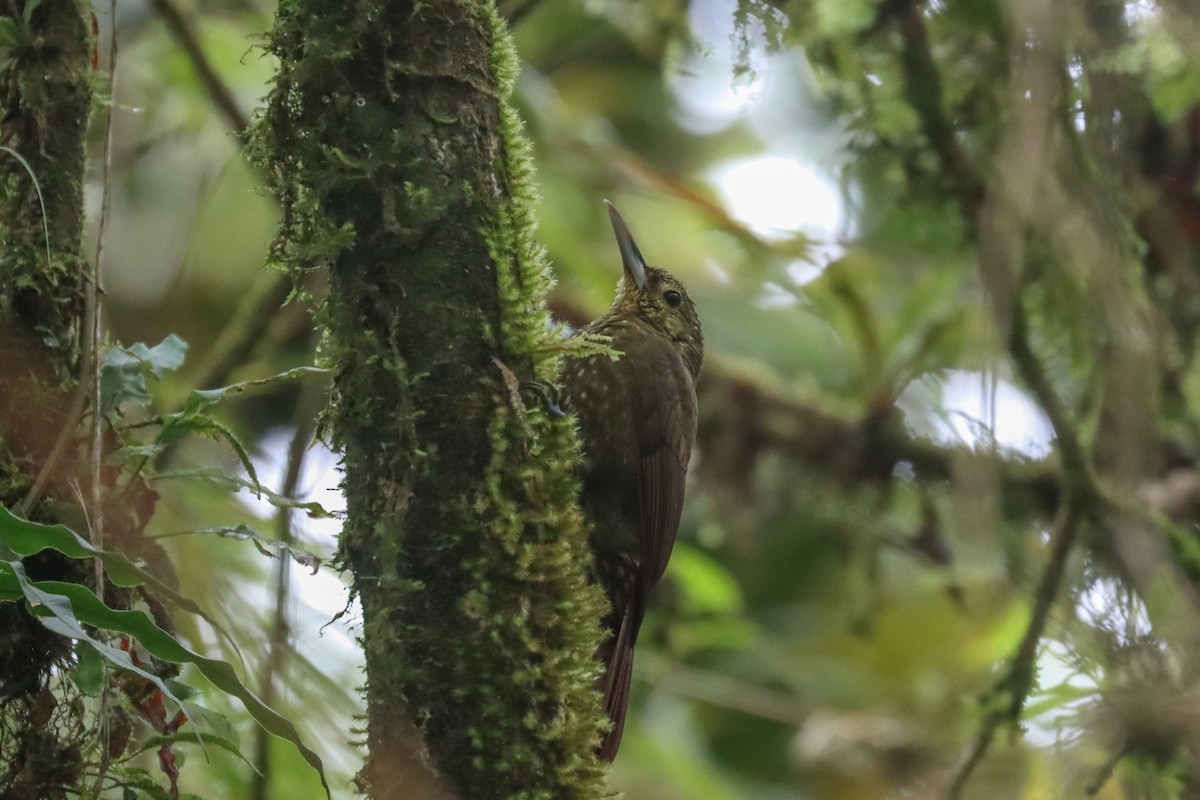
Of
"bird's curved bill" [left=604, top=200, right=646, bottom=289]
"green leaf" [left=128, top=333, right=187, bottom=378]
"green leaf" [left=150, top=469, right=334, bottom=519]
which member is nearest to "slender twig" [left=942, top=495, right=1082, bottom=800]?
"bird's curved bill" [left=604, top=200, right=646, bottom=289]

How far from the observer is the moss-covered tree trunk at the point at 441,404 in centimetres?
174

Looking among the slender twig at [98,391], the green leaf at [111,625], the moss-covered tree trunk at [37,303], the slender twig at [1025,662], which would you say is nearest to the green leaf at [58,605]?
the green leaf at [111,625]

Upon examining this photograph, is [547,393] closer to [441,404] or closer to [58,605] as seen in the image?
[441,404]

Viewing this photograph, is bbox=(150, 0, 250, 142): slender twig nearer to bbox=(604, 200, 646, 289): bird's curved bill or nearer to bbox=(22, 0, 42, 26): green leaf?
bbox=(604, 200, 646, 289): bird's curved bill

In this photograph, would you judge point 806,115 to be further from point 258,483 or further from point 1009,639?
point 258,483

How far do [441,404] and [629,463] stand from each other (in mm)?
1586

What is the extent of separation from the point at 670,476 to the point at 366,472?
5.23 feet

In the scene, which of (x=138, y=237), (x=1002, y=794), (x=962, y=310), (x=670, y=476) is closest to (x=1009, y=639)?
(x=1002, y=794)

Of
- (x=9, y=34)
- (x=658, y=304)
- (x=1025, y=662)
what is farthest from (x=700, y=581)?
(x=9, y=34)

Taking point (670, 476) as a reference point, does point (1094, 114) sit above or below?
above

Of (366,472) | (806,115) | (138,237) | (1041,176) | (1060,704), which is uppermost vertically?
(806,115)

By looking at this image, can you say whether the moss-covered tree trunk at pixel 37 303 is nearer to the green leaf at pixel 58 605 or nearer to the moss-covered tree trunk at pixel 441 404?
the green leaf at pixel 58 605

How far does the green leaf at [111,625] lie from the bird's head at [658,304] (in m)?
2.31

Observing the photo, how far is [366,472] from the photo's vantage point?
184 cm
